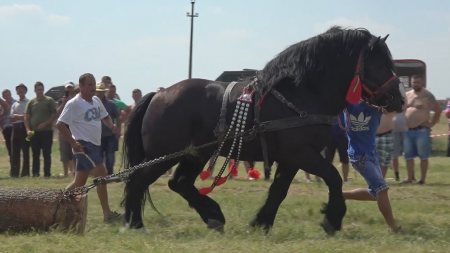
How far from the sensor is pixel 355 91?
6.34 metres

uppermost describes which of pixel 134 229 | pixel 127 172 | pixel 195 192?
pixel 127 172

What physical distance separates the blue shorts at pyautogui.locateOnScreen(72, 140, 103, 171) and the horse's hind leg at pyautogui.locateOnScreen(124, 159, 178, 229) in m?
0.85

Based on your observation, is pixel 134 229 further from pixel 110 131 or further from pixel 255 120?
pixel 110 131

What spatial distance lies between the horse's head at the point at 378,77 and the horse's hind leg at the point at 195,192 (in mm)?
1783

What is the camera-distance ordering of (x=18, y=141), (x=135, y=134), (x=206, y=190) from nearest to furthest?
(x=206, y=190), (x=135, y=134), (x=18, y=141)

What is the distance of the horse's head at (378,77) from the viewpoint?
639 centimetres

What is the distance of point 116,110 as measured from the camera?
12.0m

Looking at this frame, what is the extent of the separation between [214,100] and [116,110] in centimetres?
555

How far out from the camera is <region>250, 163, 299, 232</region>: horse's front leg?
22.5 feet

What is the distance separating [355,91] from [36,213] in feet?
10.5

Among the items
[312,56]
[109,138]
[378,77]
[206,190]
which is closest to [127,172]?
[206,190]

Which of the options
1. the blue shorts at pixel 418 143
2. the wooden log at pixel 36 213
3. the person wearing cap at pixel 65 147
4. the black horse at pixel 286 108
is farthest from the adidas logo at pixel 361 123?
the person wearing cap at pixel 65 147

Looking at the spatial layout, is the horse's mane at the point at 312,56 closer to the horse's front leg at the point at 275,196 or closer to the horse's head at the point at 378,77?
the horse's head at the point at 378,77

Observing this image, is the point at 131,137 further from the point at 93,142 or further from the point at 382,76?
the point at 382,76
